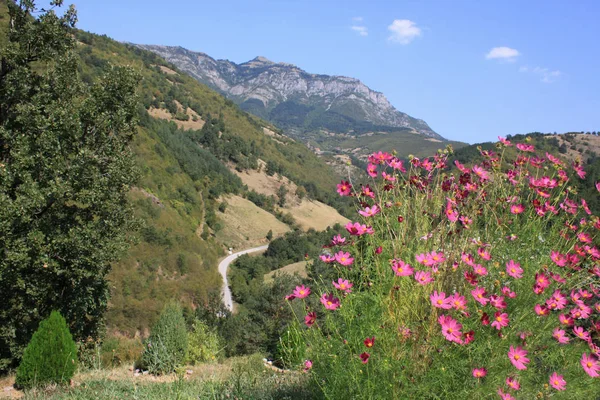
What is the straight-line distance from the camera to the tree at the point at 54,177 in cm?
883

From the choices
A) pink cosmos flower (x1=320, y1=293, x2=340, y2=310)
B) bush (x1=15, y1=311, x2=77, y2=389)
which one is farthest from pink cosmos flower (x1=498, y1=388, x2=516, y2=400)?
bush (x1=15, y1=311, x2=77, y2=389)

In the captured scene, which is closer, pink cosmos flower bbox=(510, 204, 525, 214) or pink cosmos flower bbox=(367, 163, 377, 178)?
pink cosmos flower bbox=(510, 204, 525, 214)

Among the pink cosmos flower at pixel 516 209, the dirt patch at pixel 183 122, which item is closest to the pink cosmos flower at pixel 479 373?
the pink cosmos flower at pixel 516 209

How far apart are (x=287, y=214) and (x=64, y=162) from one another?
5260 cm

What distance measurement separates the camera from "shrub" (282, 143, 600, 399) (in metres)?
2.51

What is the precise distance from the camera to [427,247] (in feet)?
9.83

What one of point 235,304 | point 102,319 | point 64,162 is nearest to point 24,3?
point 64,162

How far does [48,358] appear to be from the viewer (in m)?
6.98

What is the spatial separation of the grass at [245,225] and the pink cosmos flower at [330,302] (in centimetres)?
4564

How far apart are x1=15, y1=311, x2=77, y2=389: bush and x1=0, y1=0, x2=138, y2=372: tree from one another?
6.34 feet

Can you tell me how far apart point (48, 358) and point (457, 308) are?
272 inches

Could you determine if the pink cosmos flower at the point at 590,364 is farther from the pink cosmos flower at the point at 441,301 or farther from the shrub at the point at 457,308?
the pink cosmos flower at the point at 441,301

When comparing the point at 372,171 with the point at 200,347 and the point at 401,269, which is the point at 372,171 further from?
the point at 200,347

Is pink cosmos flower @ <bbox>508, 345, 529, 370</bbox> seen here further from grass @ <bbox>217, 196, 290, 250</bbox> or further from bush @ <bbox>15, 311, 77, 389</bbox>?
grass @ <bbox>217, 196, 290, 250</bbox>
